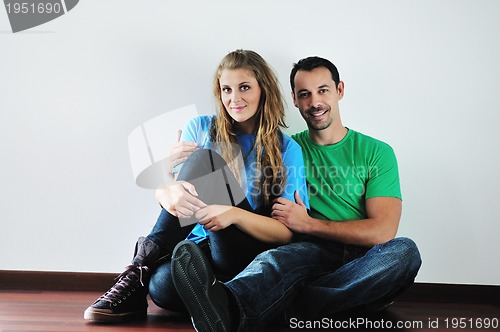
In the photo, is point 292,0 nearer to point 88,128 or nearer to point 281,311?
point 88,128

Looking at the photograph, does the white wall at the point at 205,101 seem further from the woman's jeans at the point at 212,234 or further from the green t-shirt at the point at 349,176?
the woman's jeans at the point at 212,234

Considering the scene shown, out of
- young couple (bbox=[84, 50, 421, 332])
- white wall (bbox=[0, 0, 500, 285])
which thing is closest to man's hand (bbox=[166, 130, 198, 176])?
young couple (bbox=[84, 50, 421, 332])

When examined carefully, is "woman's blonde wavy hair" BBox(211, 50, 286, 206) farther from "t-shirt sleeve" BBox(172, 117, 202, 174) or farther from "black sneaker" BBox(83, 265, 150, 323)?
"black sneaker" BBox(83, 265, 150, 323)

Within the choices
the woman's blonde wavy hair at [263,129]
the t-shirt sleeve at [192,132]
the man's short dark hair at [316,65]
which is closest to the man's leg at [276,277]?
the woman's blonde wavy hair at [263,129]

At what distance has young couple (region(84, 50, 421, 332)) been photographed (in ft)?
6.72

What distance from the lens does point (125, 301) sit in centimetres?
221

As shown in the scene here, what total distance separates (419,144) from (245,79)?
0.85 metres

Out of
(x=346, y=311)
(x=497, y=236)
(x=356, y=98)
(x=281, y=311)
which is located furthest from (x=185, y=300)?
(x=497, y=236)

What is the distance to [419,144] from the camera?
9.14 feet

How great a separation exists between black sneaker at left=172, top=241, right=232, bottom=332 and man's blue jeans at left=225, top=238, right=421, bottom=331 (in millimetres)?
163

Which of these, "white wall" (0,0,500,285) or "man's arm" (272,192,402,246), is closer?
"man's arm" (272,192,402,246)

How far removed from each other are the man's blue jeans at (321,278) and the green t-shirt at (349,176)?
241 mm

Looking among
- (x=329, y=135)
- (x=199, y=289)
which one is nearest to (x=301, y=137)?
(x=329, y=135)

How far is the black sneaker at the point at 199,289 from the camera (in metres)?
1.82
